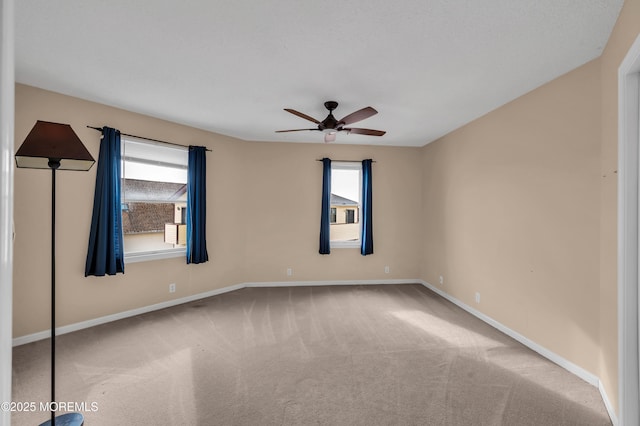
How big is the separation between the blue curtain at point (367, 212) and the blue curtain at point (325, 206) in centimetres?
63

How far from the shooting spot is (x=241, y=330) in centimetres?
329

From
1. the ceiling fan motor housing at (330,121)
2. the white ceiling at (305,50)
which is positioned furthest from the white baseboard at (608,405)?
the ceiling fan motor housing at (330,121)

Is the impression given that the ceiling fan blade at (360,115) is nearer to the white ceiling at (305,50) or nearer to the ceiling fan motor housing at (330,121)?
the ceiling fan motor housing at (330,121)

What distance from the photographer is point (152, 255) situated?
3883 millimetres

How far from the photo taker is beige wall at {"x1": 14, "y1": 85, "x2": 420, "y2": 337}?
9.68ft

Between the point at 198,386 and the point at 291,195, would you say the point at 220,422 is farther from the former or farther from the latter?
the point at 291,195

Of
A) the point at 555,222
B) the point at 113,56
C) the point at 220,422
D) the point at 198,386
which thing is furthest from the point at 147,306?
the point at 555,222

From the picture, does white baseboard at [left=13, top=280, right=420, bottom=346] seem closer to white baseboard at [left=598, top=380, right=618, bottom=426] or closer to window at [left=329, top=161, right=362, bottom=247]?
window at [left=329, top=161, right=362, bottom=247]

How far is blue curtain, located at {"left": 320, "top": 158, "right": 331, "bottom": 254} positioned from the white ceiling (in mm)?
1686

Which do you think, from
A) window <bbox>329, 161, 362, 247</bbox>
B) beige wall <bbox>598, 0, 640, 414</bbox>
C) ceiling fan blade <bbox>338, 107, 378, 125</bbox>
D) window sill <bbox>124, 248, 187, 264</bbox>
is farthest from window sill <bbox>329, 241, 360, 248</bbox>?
beige wall <bbox>598, 0, 640, 414</bbox>

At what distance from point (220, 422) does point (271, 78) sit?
2740 mm

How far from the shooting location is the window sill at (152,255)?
12.1 feet

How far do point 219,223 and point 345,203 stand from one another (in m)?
2.29

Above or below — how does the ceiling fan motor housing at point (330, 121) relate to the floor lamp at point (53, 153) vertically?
above
